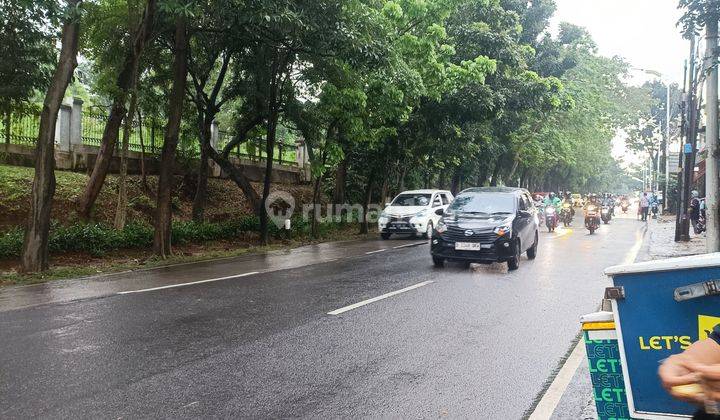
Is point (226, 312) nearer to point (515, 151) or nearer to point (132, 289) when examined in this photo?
point (132, 289)

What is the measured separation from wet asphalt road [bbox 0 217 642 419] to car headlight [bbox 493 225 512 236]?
184 centimetres

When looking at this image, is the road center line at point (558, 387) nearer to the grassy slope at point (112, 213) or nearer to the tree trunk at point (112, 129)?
the grassy slope at point (112, 213)

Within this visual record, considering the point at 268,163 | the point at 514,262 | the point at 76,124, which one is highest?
the point at 76,124

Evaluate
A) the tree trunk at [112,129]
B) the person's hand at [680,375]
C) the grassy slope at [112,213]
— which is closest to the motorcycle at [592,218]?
the grassy slope at [112,213]

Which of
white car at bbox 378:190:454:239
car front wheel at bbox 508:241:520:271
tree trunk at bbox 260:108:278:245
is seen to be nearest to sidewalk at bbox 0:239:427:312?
tree trunk at bbox 260:108:278:245

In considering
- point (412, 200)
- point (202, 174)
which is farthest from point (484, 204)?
point (202, 174)

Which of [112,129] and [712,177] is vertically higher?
[112,129]

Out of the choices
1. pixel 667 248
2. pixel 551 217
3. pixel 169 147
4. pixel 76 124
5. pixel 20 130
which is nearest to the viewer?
pixel 169 147

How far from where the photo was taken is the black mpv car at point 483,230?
12281mm

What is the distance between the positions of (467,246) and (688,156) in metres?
11.5

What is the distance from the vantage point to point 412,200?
76.2 feet

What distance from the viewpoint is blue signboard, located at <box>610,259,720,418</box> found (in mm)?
2531

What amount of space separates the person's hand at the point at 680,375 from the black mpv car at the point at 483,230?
10231mm

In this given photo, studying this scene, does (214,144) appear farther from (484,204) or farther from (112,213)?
(484,204)
